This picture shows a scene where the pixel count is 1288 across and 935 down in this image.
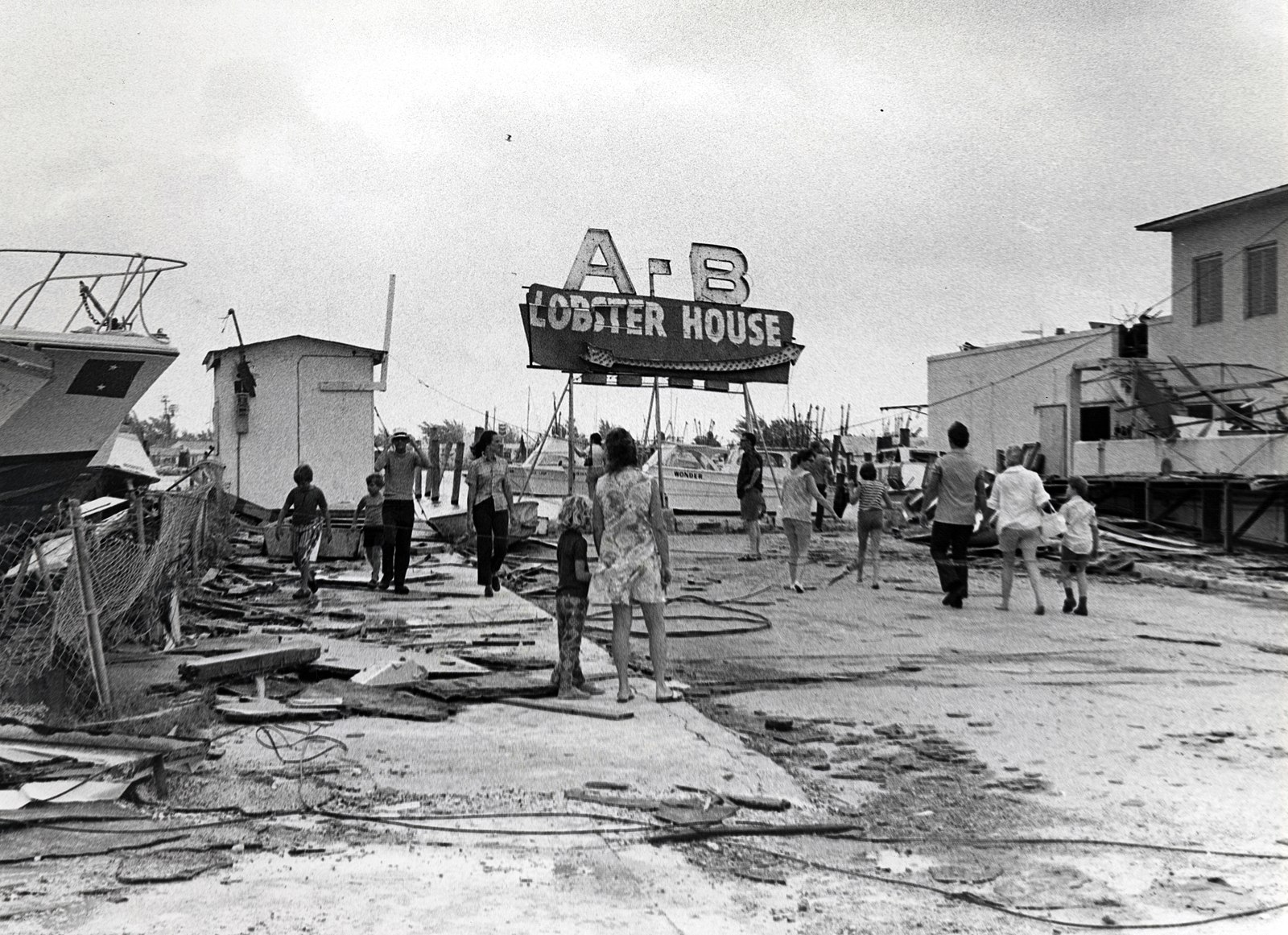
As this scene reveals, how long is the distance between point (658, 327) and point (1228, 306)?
1299cm

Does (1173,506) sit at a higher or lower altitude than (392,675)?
higher

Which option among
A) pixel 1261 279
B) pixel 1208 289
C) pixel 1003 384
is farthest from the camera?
pixel 1003 384

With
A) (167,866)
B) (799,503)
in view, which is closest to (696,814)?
(167,866)

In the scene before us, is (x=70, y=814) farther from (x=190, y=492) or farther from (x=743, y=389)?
(x=743, y=389)

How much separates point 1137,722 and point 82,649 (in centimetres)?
673

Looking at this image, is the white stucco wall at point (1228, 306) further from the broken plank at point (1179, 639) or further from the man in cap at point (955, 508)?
the broken plank at point (1179, 639)

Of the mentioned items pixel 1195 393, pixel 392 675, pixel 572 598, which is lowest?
→ pixel 392 675

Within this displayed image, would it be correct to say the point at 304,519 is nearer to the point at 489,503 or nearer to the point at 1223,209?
the point at 489,503

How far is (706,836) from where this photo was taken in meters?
5.04

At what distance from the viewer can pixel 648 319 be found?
2353cm

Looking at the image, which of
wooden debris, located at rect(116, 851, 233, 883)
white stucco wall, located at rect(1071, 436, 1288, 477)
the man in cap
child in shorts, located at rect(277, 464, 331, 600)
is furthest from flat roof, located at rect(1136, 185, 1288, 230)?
wooden debris, located at rect(116, 851, 233, 883)

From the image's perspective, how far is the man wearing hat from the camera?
1368 cm

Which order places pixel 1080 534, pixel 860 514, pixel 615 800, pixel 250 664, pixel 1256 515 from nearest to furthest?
pixel 615 800 → pixel 250 664 → pixel 1080 534 → pixel 860 514 → pixel 1256 515

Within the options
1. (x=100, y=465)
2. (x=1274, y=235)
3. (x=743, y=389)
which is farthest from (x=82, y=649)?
(x=1274, y=235)
